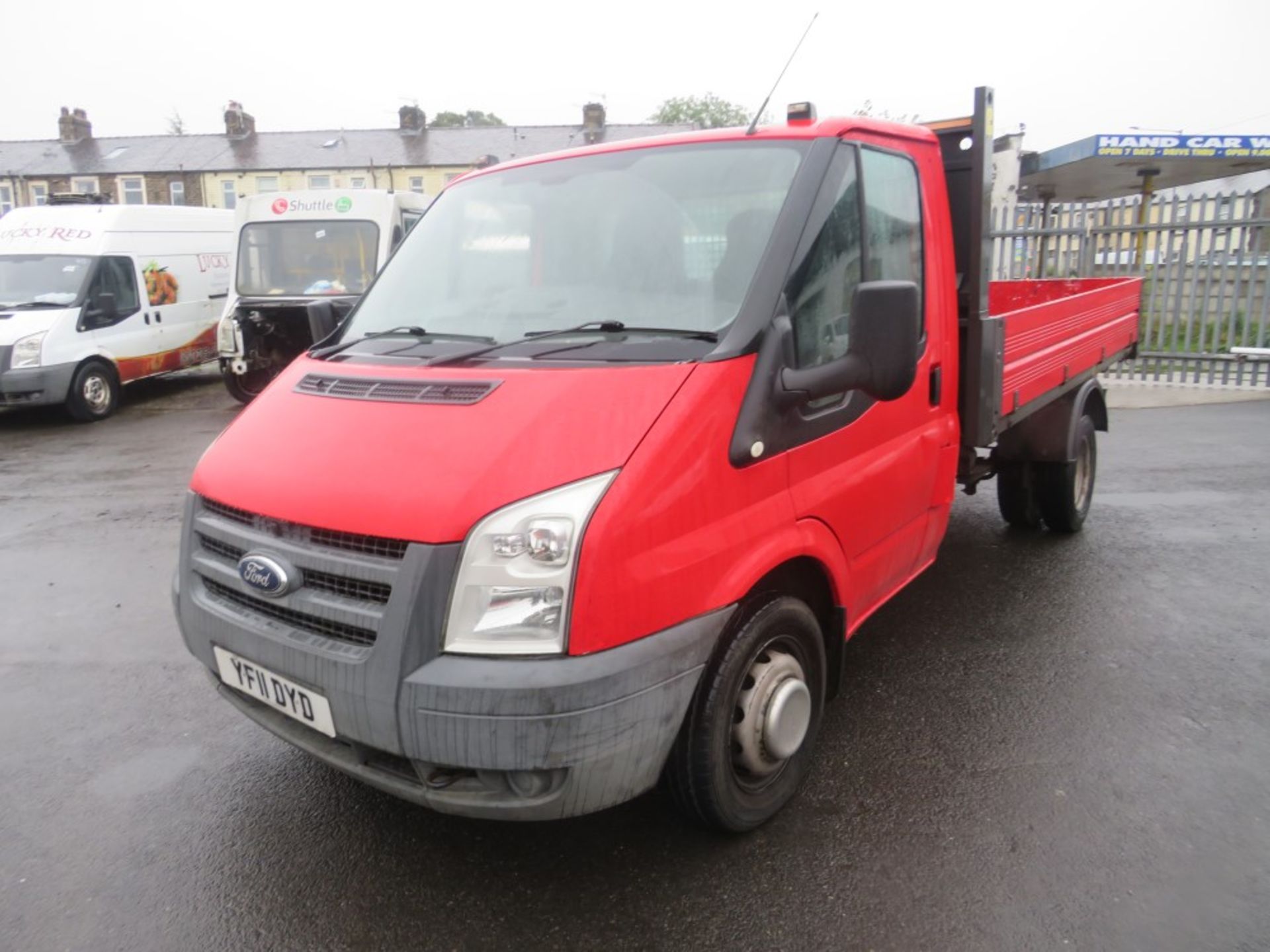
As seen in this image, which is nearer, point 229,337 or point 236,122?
point 229,337

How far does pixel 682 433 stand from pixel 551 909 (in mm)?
1409

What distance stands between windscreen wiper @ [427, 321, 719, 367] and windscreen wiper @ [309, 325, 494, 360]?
0.16m

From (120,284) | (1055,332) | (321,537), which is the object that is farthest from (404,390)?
(120,284)

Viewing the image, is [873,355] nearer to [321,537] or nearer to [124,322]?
[321,537]

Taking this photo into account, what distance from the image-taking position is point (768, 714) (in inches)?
108

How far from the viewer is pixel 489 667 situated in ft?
7.15

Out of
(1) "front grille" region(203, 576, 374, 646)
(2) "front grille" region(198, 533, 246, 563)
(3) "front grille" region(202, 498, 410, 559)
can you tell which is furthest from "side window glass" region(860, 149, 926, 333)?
(2) "front grille" region(198, 533, 246, 563)

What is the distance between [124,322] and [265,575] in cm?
1137

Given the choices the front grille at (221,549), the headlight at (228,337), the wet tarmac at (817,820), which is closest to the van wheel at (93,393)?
the headlight at (228,337)

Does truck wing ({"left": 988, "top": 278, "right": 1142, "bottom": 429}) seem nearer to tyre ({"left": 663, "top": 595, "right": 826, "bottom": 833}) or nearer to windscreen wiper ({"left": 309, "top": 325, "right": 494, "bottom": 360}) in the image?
tyre ({"left": 663, "top": 595, "right": 826, "bottom": 833})

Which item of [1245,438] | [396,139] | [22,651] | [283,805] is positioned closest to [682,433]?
[283,805]

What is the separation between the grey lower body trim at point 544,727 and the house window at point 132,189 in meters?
52.8

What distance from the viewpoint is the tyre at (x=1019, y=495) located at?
18.6ft

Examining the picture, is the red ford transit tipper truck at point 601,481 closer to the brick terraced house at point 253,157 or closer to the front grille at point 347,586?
the front grille at point 347,586
